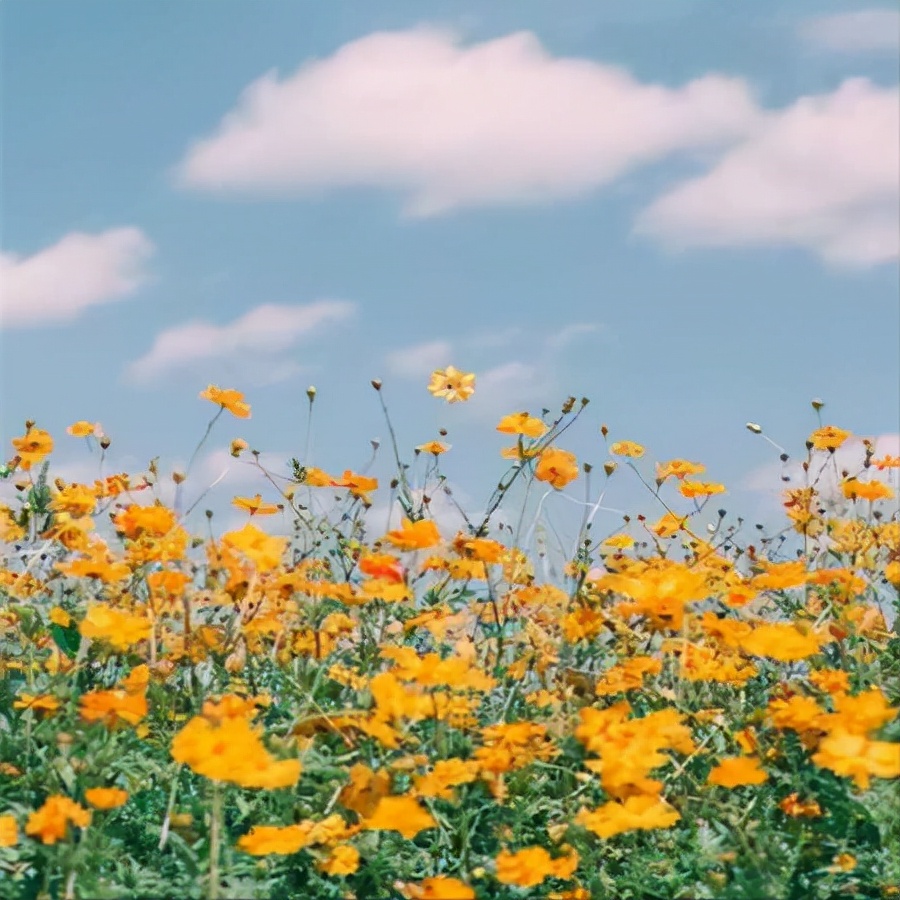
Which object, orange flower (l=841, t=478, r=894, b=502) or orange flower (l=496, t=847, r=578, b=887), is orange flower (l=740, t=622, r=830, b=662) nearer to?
orange flower (l=496, t=847, r=578, b=887)

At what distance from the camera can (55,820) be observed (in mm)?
2094

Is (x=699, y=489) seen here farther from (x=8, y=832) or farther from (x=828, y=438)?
(x=8, y=832)

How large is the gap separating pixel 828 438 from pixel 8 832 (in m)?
2.66

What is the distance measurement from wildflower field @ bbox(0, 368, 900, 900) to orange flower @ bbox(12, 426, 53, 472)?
21 millimetres

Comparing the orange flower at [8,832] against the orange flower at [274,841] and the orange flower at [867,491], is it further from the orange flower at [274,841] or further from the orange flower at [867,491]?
the orange flower at [867,491]

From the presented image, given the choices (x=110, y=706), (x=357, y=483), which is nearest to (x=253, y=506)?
(x=357, y=483)

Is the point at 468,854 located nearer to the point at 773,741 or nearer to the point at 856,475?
the point at 773,741

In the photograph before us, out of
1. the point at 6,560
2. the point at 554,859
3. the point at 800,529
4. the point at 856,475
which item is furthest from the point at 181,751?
the point at 856,475

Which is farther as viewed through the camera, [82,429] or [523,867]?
[82,429]

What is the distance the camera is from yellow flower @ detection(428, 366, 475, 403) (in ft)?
12.7

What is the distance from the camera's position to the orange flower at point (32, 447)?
11.6ft

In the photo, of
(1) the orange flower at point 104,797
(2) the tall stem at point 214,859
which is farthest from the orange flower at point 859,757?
(1) the orange flower at point 104,797

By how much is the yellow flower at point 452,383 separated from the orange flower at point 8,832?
1.87 metres

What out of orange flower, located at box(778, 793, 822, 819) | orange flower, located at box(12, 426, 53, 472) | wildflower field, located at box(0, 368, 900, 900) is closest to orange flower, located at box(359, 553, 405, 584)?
wildflower field, located at box(0, 368, 900, 900)
